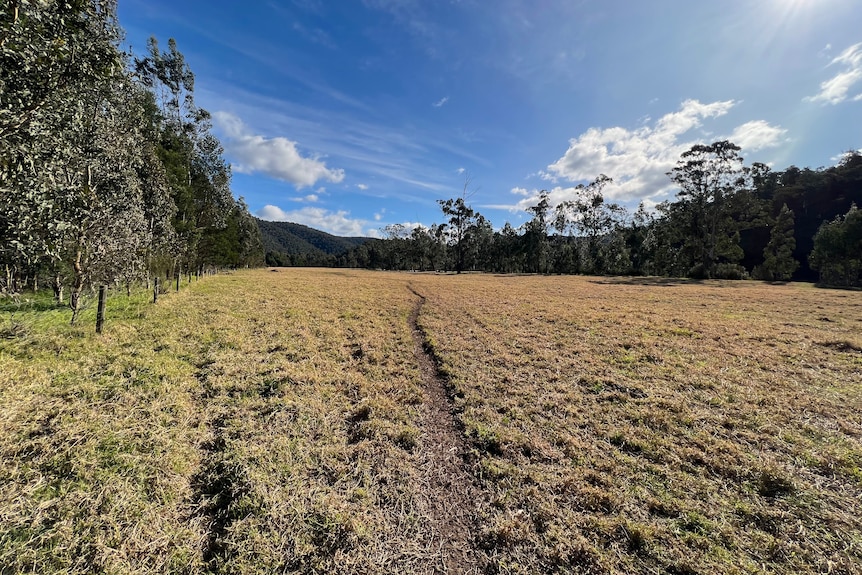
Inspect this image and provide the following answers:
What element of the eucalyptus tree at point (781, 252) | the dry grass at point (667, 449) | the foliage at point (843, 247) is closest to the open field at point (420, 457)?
the dry grass at point (667, 449)

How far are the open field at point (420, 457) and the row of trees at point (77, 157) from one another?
276cm

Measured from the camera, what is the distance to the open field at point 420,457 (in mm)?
3541

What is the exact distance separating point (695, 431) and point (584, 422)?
1.90m

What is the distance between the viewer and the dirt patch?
12.1ft

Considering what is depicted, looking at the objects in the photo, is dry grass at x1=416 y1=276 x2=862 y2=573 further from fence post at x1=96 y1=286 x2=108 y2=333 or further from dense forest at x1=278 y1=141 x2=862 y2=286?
dense forest at x1=278 y1=141 x2=862 y2=286

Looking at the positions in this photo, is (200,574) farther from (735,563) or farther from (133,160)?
(133,160)

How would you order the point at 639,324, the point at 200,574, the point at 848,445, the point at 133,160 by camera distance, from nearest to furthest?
the point at 200,574
the point at 848,445
the point at 133,160
the point at 639,324

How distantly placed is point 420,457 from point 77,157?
11759 millimetres

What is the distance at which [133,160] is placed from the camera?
40.0 feet

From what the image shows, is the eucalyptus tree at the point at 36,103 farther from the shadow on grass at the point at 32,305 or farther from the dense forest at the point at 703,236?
the dense forest at the point at 703,236

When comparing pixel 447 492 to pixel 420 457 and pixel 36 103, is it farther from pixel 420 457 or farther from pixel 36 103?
pixel 36 103

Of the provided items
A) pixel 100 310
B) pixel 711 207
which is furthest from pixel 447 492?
pixel 711 207

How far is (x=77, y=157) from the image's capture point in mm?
8648

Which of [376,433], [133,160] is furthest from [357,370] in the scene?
[133,160]
